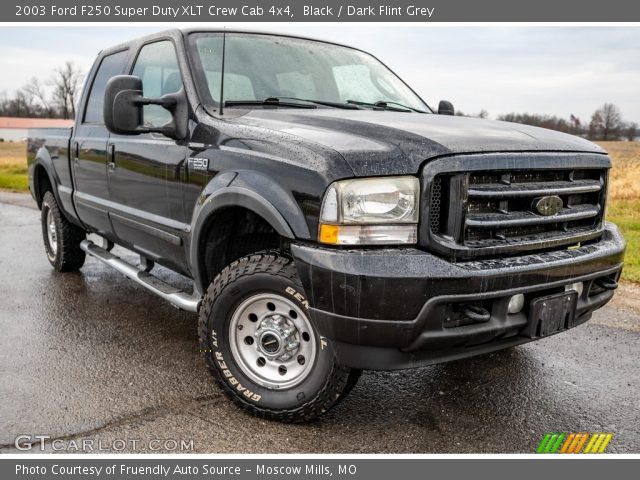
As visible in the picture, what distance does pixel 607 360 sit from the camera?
158 inches

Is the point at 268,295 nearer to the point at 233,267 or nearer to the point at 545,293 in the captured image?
the point at 233,267

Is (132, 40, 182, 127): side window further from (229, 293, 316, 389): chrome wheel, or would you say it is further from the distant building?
the distant building

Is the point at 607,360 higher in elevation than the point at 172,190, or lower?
lower

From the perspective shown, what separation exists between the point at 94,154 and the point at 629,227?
24.8 ft

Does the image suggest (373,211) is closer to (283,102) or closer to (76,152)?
(283,102)

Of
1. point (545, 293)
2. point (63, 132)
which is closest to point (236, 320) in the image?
point (545, 293)

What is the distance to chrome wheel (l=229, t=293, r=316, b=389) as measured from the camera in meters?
2.99

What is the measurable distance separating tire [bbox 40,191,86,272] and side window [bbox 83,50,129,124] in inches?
47.8

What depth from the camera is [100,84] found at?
17.3 feet

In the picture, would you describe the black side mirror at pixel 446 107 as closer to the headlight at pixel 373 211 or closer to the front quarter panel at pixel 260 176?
the front quarter panel at pixel 260 176

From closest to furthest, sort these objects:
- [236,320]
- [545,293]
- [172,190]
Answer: [545,293], [236,320], [172,190]

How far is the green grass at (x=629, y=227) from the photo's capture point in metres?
6.14

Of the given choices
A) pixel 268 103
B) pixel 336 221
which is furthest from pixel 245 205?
pixel 268 103
